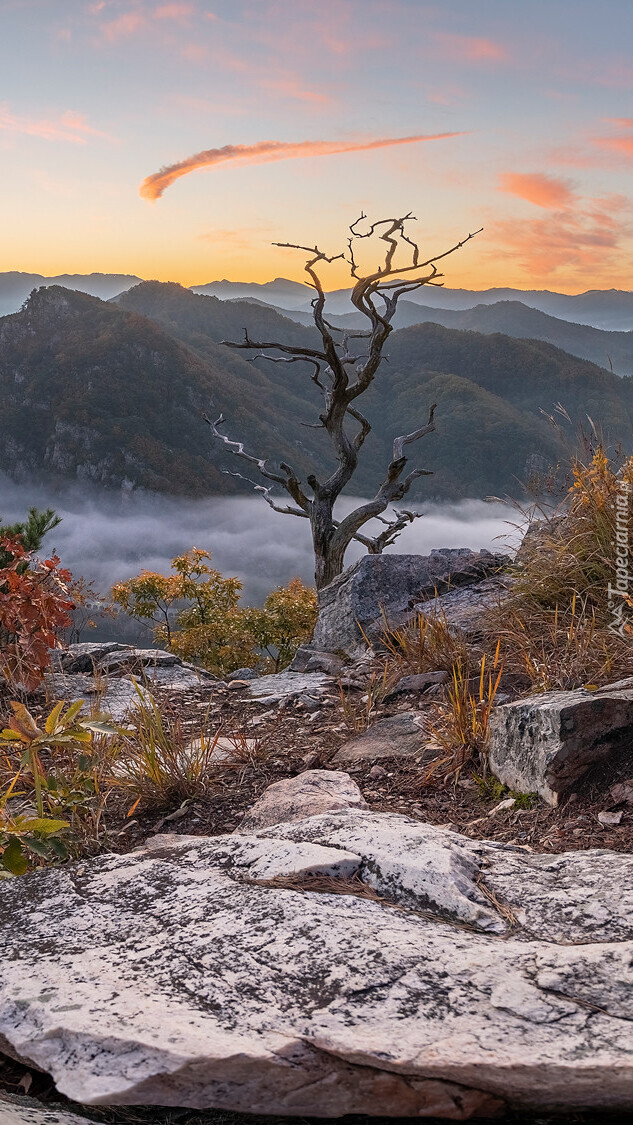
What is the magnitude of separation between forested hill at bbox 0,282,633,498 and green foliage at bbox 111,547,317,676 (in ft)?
214

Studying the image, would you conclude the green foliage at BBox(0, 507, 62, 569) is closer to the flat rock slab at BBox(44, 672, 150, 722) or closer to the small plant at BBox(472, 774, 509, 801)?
the flat rock slab at BBox(44, 672, 150, 722)

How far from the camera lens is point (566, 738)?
300 cm

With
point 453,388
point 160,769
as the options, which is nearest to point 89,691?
point 160,769

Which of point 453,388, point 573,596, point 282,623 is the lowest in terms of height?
point 282,623

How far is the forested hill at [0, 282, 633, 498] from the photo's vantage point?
84812mm

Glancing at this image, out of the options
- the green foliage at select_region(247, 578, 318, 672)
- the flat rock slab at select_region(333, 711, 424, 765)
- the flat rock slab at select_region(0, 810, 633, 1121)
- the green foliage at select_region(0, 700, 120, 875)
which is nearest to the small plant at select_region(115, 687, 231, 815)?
the green foliage at select_region(0, 700, 120, 875)

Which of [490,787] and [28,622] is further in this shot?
[28,622]

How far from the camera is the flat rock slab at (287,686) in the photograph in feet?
17.3

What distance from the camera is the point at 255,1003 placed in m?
1.62

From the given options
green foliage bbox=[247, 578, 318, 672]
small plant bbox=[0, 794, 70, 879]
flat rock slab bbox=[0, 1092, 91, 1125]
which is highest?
small plant bbox=[0, 794, 70, 879]

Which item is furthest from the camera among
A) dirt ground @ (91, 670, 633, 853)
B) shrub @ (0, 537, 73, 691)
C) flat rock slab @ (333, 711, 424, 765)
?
shrub @ (0, 537, 73, 691)

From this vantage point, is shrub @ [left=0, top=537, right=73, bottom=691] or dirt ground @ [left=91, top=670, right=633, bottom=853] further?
shrub @ [left=0, top=537, right=73, bottom=691]

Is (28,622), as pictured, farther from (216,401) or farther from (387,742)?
(216,401)

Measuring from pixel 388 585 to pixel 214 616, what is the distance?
8053 mm
